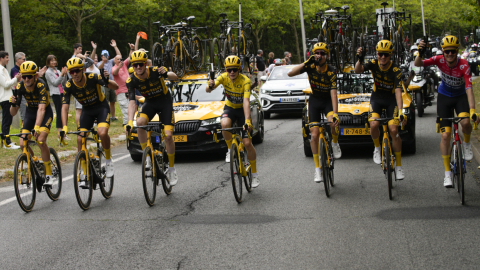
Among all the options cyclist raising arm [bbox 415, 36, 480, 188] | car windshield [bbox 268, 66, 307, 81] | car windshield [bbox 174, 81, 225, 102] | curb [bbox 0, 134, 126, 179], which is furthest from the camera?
car windshield [bbox 268, 66, 307, 81]

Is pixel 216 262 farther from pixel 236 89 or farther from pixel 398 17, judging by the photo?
pixel 398 17

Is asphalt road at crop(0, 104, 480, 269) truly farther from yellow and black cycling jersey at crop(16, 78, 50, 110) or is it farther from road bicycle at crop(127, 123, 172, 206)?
yellow and black cycling jersey at crop(16, 78, 50, 110)

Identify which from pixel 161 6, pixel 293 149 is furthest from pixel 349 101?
pixel 161 6

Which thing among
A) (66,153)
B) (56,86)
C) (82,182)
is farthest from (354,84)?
(56,86)

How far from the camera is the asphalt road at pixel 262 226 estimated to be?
5.39 metres

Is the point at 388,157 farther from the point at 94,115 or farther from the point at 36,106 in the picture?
the point at 36,106

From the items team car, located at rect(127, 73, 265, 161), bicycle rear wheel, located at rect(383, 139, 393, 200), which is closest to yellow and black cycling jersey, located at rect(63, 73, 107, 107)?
team car, located at rect(127, 73, 265, 161)

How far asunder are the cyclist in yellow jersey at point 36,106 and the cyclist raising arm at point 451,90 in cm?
508

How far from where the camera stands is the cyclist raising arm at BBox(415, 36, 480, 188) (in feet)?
24.9

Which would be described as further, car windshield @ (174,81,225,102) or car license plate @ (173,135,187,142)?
car windshield @ (174,81,225,102)

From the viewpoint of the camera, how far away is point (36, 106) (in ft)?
28.5

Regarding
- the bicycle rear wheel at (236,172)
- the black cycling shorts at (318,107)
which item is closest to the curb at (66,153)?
the bicycle rear wheel at (236,172)

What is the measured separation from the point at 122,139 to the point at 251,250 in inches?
416

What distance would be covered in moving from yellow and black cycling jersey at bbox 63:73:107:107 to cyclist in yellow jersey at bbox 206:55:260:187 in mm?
1539
